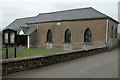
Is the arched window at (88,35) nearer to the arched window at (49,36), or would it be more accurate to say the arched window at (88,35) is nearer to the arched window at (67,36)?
the arched window at (67,36)

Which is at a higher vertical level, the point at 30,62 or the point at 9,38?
the point at 9,38

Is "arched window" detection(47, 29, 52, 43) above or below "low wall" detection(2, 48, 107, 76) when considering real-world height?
above

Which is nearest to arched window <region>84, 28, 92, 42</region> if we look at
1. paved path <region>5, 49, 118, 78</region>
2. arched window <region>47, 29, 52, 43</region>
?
arched window <region>47, 29, 52, 43</region>

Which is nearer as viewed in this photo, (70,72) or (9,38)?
(70,72)

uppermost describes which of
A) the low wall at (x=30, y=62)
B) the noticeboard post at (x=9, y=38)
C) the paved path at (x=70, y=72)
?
the noticeboard post at (x=9, y=38)

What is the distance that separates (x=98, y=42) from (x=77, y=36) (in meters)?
4.03

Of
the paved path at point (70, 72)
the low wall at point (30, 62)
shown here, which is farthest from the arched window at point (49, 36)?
the paved path at point (70, 72)

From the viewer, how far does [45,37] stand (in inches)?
1239

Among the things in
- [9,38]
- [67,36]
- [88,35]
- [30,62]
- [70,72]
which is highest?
[88,35]

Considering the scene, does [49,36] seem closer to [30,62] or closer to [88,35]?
[88,35]

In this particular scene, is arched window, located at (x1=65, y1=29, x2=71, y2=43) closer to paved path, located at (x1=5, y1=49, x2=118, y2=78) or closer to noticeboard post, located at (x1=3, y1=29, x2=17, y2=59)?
noticeboard post, located at (x1=3, y1=29, x2=17, y2=59)

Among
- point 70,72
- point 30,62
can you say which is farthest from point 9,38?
point 70,72

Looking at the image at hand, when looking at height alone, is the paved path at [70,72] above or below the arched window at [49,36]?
below

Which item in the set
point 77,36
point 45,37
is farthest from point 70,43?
point 45,37
